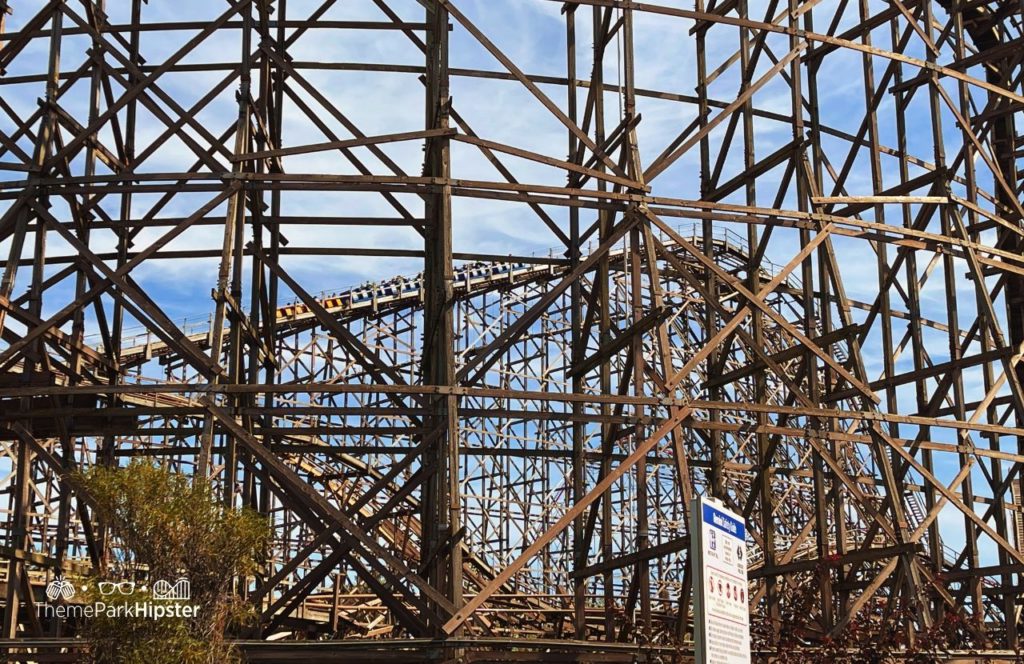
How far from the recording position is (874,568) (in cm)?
2034

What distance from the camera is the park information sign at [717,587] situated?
1005 centimetres

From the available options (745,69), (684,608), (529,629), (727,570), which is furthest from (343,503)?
(727,570)

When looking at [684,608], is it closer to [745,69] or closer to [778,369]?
[778,369]

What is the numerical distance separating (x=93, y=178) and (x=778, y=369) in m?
7.43

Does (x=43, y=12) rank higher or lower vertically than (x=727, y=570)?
higher

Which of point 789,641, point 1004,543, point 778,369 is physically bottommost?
point 789,641

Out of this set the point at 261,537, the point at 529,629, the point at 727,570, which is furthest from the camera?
the point at 529,629

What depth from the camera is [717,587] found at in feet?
33.9

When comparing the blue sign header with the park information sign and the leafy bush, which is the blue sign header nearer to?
the park information sign
